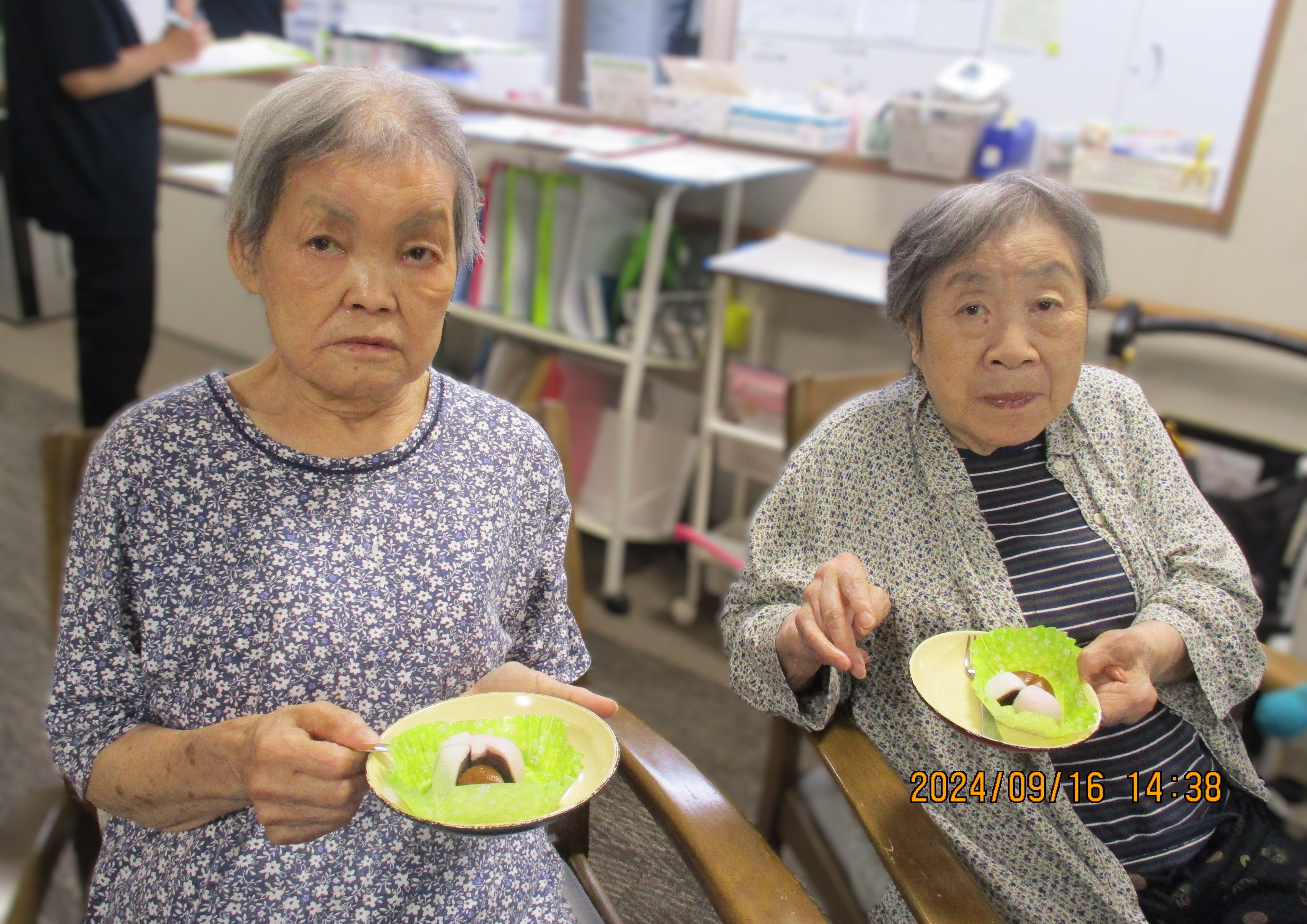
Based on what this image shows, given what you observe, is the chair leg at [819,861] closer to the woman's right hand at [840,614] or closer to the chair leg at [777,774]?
the chair leg at [777,774]

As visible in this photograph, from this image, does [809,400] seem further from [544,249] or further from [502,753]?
[544,249]

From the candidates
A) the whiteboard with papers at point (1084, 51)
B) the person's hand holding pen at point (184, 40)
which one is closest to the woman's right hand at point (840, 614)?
the whiteboard with papers at point (1084, 51)

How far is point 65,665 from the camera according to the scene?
0.89 meters

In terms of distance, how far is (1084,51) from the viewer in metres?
2.95

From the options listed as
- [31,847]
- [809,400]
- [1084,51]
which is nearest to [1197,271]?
[1084,51]

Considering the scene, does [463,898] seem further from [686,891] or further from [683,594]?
[683,594]

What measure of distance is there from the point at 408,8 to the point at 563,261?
2321 millimetres

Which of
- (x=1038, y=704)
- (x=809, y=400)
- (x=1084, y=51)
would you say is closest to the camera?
(x=1038, y=704)

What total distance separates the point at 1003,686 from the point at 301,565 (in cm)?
66

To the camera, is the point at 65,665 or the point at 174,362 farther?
the point at 174,362

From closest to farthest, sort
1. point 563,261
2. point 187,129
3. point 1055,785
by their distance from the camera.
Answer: point 1055,785 → point 563,261 → point 187,129

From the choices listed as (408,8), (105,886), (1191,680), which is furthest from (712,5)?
(105,886)

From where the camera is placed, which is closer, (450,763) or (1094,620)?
(450,763)

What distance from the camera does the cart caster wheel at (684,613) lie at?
2750mm
